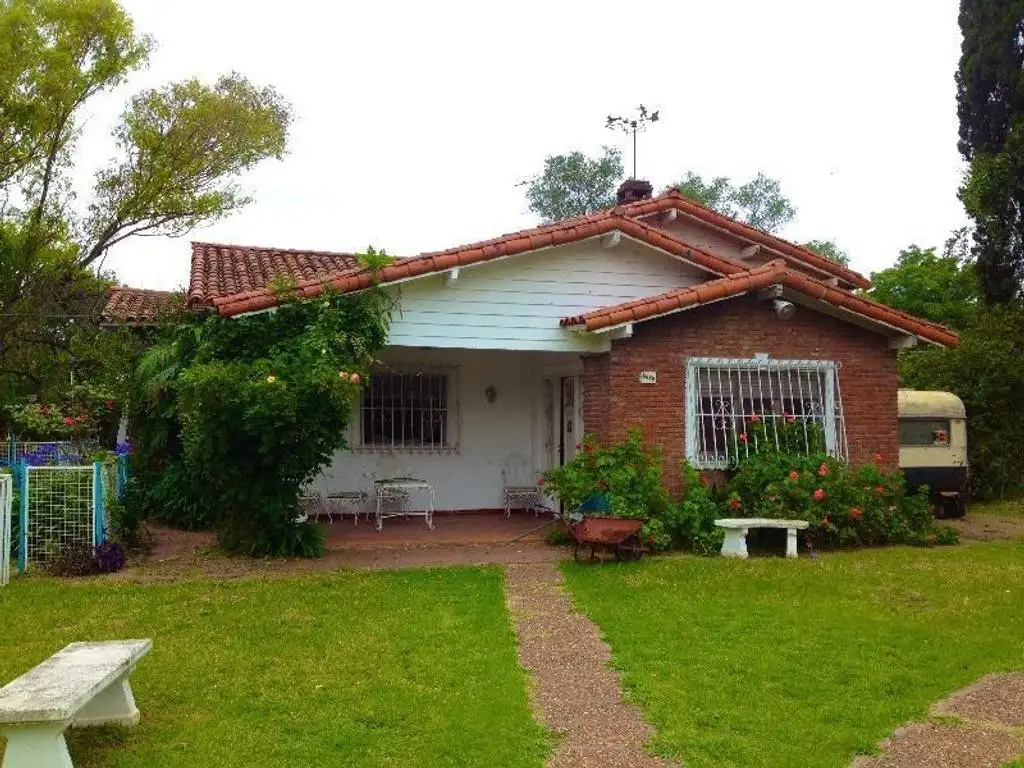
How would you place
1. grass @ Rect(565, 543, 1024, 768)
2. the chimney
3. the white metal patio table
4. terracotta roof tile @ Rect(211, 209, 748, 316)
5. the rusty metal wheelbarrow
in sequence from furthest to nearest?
the chimney
the white metal patio table
terracotta roof tile @ Rect(211, 209, 748, 316)
the rusty metal wheelbarrow
grass @ Rect(565, 543, 1024, 768)

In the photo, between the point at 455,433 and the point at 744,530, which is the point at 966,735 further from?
the point at 455,433

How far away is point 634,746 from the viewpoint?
4.93 m

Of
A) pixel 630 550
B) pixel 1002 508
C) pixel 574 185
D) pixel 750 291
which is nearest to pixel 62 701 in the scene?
pixel 630 550

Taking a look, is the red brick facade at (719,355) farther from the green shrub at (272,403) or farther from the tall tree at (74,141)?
the tall tree at (74,141)

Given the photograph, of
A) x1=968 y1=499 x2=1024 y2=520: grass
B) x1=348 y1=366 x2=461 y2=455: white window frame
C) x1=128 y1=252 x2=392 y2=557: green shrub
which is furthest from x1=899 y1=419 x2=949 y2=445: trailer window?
x1=128 y1=252 x2=392 y2=557: green shrub

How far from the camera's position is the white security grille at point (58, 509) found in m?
9.53

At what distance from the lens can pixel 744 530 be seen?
10.6 meters

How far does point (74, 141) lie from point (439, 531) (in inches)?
594

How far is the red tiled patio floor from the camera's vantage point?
11.6 m

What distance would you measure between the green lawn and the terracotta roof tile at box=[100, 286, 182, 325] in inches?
232

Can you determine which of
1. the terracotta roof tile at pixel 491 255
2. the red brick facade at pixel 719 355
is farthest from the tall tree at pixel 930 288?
the terracotta roof tile at pixel 491 255

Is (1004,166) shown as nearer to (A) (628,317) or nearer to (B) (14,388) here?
(A) (628,317)

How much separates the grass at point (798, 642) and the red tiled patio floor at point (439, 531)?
2.21 meters

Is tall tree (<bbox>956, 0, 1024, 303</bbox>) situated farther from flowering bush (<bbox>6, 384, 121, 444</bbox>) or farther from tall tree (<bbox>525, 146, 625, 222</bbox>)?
tall tree (<bbox>525, 146, 625, 222</bbox>)
